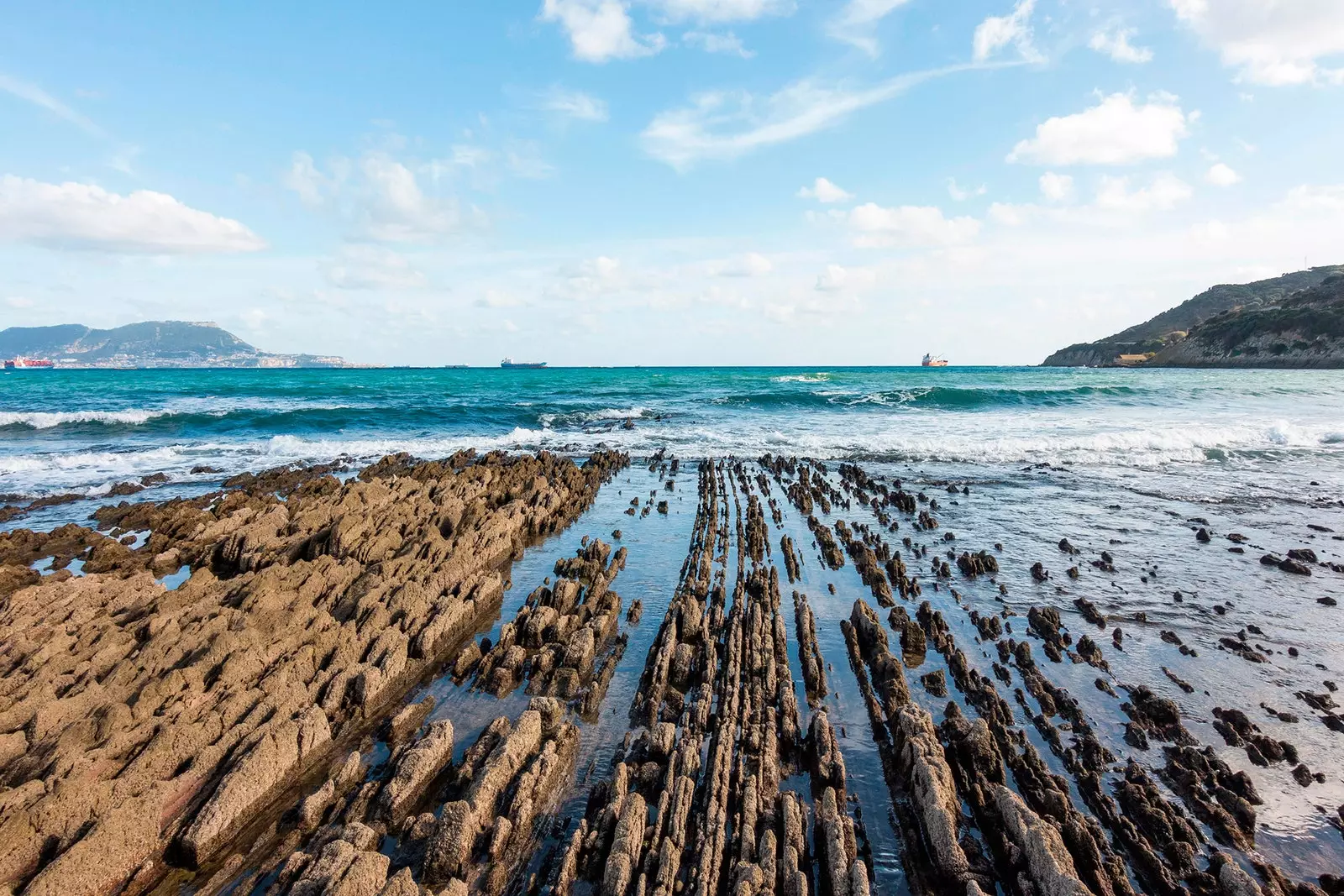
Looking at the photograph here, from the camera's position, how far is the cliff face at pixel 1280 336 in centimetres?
8162

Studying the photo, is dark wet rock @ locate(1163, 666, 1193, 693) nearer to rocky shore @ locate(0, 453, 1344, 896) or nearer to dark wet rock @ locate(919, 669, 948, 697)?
rocky shore @ locate(0, 453, 1344, 896)

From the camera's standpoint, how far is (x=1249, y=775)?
558cm

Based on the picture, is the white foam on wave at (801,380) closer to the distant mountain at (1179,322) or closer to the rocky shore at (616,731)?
the distant mountain at (1179,322)

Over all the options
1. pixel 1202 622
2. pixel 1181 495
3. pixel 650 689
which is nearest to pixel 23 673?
pixel 650 689

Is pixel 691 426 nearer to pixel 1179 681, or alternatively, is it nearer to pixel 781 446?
pixel 781 446

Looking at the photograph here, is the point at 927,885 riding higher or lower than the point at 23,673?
lower

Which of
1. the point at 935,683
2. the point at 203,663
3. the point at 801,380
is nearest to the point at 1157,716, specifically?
the point at 935,683

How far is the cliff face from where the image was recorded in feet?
268

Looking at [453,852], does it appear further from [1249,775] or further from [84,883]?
[1249,775]

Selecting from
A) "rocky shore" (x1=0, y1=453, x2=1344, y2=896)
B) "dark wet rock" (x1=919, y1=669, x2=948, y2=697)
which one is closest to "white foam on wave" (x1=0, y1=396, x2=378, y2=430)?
"rocky shore" (x1=0, y1=453, x2=1344, y2=896)

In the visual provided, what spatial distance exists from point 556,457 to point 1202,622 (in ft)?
66.8

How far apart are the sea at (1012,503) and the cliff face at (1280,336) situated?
52.2 metres

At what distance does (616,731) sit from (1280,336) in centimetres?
12319

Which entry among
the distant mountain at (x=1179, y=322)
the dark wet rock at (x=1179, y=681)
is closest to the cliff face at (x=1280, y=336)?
the distant mountain at (x=1179, y=322)
